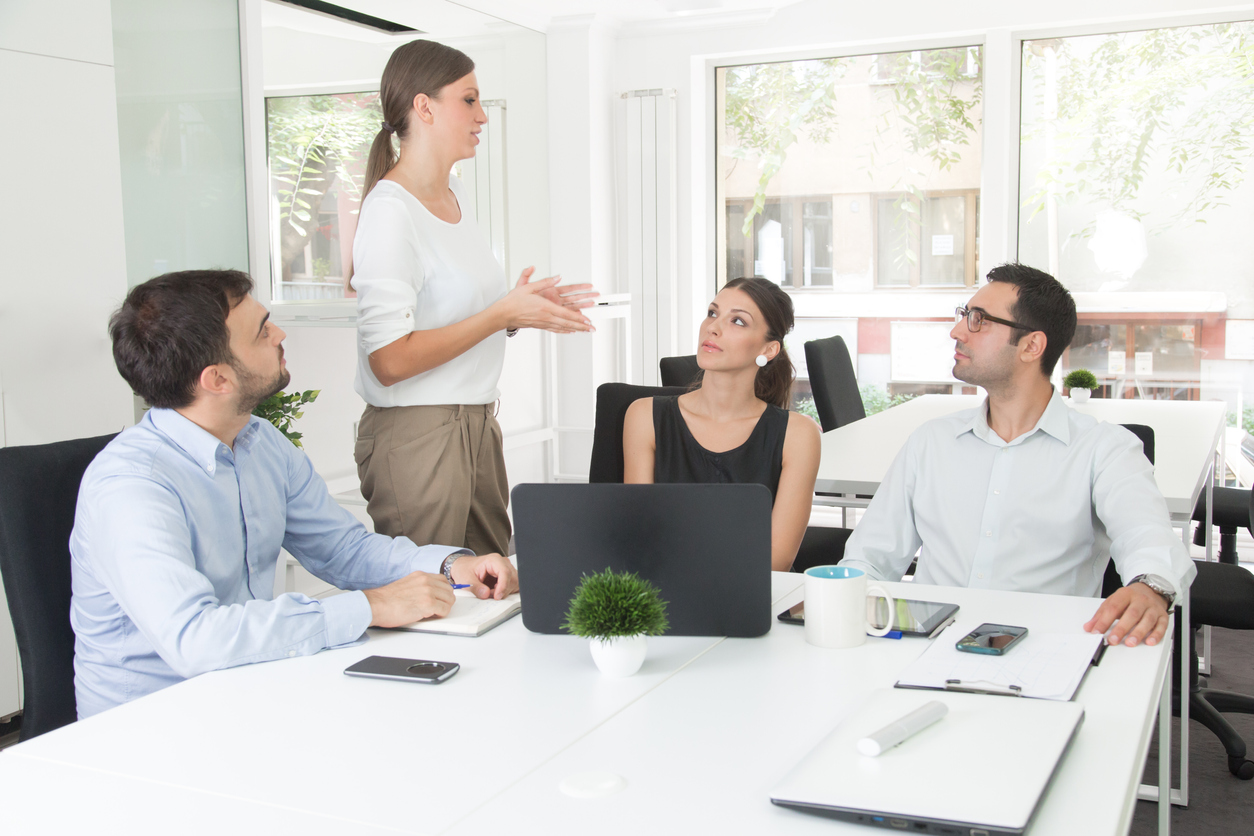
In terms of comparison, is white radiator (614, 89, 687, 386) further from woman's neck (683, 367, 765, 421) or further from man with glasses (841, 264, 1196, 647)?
man with glasses (841, 264, 1196, 647)

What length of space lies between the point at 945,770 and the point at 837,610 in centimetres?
44

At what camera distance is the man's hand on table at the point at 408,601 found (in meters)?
1.51

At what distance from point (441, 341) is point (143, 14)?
169cm

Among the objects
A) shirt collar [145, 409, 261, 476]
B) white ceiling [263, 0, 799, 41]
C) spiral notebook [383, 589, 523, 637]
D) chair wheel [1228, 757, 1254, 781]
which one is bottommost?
chair wheel [1228, 757, 1254, 781]

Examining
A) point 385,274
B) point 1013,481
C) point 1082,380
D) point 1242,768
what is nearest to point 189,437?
point 385,274

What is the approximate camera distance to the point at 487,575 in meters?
1.70

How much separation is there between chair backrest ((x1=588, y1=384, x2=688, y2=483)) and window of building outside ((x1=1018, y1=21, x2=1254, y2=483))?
3.37 meters

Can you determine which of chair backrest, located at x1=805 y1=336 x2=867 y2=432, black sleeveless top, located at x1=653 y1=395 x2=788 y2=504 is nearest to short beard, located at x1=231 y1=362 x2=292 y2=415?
black sleeveless top, located at x1=653 y1=395 x2=788 y2=504

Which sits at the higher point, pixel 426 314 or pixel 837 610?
pixel 426 314

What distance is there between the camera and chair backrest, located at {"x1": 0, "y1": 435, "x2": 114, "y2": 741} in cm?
153

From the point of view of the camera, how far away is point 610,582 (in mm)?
1311

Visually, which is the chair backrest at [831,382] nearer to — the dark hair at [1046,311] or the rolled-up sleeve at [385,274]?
the dark hair at [1046,311]

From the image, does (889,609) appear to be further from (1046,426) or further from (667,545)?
(1046,426)

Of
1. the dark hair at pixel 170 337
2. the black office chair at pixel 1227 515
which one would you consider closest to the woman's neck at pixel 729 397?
the dark hair at pixel 170 337
